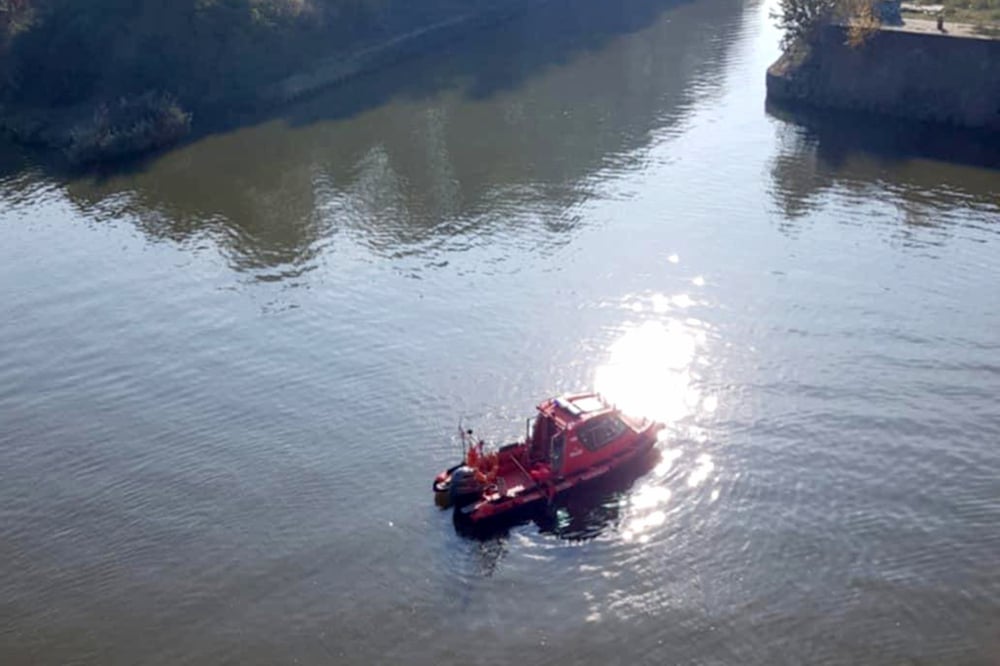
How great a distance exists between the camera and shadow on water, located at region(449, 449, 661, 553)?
78.5ft

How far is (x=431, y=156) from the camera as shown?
174 ft

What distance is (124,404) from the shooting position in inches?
1187

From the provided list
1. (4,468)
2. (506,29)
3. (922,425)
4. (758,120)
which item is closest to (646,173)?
(758,120)

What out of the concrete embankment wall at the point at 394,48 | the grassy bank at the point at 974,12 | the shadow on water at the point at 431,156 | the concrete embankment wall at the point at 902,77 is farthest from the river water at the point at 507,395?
the concrete embankment wall at the point at 394,48

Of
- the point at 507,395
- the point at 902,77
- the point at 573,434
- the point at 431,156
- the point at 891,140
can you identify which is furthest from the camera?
the point at 431,156

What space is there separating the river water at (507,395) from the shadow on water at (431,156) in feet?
1.19

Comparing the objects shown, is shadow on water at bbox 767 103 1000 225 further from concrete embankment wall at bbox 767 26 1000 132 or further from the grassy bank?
the grassy bank

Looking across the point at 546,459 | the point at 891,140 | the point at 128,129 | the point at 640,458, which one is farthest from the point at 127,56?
the point at 640,458

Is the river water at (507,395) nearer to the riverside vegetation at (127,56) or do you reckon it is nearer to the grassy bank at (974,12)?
the grassy bank at (974,12)

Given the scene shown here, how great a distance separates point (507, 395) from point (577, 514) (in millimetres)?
5881

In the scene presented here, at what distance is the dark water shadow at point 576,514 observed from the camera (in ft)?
78.4

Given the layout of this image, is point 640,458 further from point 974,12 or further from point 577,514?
point 974,12

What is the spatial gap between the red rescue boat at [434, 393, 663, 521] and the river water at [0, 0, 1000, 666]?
28.5 inches

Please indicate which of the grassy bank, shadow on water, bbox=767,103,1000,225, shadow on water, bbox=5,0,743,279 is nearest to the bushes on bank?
shadow on water, bbox=5,0,743,279
